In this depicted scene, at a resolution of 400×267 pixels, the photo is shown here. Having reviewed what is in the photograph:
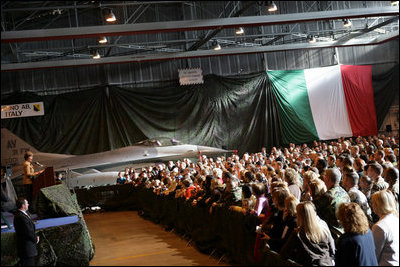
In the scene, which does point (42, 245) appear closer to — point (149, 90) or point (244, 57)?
point (149, 90)

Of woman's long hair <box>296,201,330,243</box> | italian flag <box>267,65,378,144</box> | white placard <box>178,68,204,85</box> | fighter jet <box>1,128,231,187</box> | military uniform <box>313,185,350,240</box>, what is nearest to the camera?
woman's long hair <box>296,201,330,243</box>

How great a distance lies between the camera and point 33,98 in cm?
2444

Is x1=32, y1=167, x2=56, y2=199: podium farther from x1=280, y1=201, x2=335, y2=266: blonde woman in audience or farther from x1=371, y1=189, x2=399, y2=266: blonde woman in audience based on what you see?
x1=371, y1=189, x2=399, y2=266: blonde woman in audience

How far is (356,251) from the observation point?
3.67 metres

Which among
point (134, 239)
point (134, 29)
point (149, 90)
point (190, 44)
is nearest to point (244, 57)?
point (190, 44)

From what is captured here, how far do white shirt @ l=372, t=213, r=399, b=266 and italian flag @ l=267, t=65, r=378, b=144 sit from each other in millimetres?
21995

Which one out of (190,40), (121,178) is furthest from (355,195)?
(190,40)

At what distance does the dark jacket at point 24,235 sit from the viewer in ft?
20.7

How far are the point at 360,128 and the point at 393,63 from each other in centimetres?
529

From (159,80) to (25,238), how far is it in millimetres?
Answer: 20389

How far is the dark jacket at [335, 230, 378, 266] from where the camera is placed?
366 centimetres

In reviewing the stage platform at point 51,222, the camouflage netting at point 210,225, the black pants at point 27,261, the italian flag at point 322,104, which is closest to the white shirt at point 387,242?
the camouflage netting at point 210,225

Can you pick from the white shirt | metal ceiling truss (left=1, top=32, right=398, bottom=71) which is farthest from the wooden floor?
metal ceiling truss (left=1, top=32, right=398, bottom=71)

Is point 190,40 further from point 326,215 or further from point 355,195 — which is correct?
point 326,215
